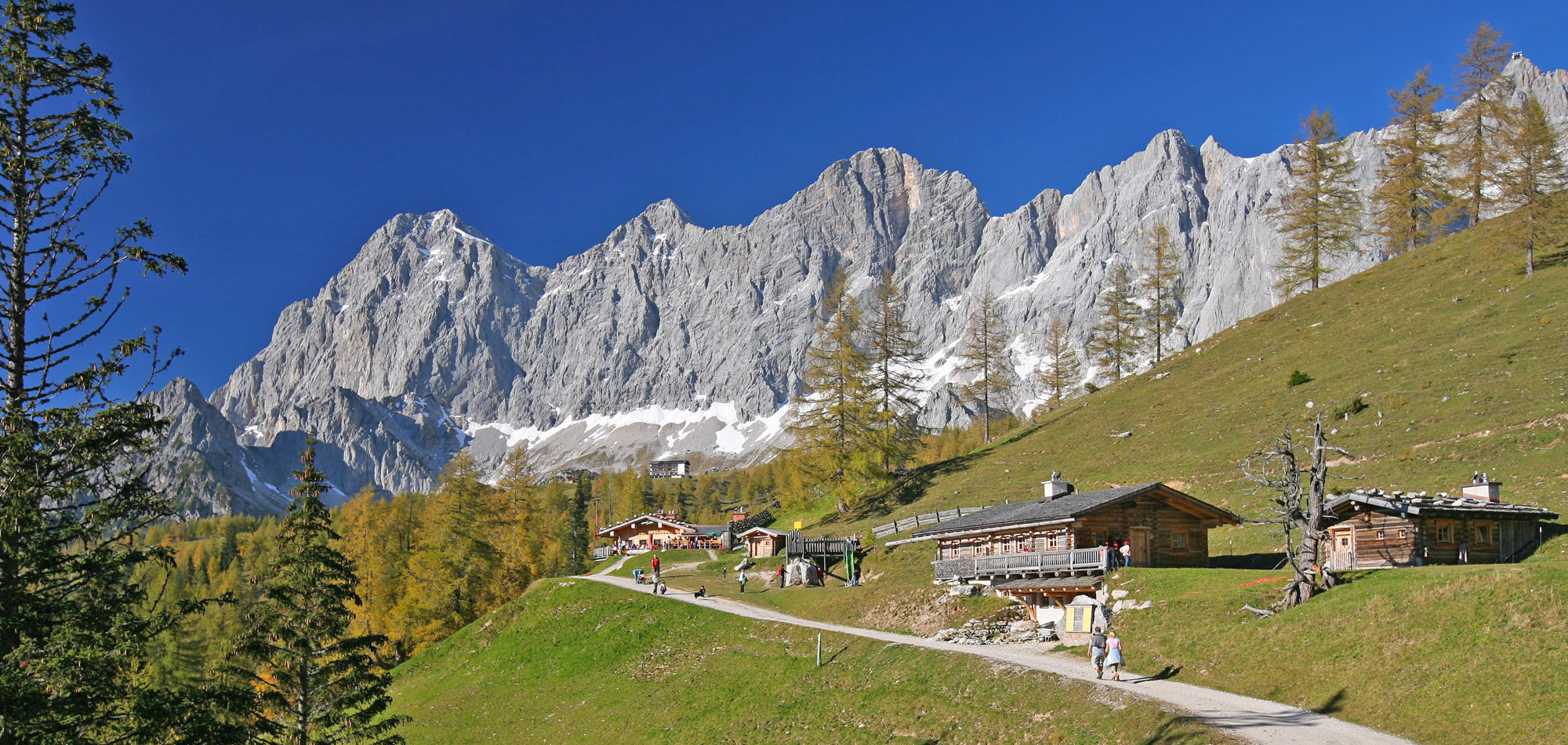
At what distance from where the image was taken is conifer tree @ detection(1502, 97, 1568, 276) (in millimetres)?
60844

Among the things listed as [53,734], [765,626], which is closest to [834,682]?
[765,626]

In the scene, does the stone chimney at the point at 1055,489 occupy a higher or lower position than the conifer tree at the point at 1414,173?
lower

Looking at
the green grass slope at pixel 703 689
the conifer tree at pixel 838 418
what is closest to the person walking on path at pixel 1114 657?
the green grass slope at pixel 703 689

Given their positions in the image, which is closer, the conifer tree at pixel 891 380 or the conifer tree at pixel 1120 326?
the conifer tree at pixel 891 380

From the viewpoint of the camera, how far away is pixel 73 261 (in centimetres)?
1470

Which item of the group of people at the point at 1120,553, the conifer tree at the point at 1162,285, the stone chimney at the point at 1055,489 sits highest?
the conifer tree at the point at 1162,285

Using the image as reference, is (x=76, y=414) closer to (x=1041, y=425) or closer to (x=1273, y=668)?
(x=1273, y=668)

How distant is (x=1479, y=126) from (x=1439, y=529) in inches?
2373

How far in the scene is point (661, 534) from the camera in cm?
9194

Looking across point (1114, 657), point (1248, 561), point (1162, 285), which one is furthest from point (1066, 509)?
point (1162, 285)

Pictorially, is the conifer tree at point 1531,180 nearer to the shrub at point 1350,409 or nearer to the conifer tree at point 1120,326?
the shrub at point 1350,409

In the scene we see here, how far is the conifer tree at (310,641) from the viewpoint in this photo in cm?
2595

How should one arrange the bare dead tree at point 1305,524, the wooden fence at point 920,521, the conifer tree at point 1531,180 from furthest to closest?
1. the conifer tree at point 1531,180
2. the wooden fence at point 920,521
3. the bare dead tree at point 1305,524

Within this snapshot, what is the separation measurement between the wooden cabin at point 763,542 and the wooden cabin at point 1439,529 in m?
42.0
